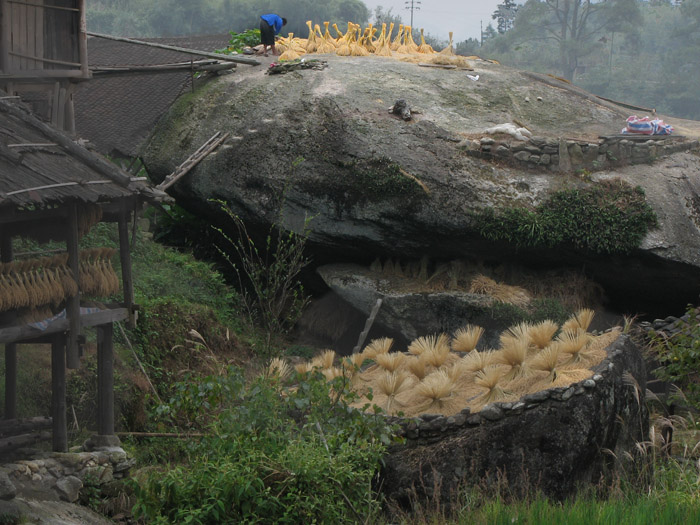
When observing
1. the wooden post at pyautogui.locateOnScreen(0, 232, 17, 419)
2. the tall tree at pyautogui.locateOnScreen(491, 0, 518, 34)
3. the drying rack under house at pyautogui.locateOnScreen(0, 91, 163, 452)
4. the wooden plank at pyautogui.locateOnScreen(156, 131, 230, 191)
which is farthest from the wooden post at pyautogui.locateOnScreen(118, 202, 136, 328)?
the tall tree at pyautogui.locateOnScreen(491, 0, 518, 34)

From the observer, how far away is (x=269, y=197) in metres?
17.7

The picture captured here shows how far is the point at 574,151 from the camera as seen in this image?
1730 cm

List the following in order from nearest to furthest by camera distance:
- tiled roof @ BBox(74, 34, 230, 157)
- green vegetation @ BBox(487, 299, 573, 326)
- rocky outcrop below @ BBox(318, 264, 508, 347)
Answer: green vegetation @ BBox(487, 299, 573, 326) → rocky outcrop below @ BBox(318, 264, 508, 347) → tiled roof @ BBox(74, 34, 230, 157)

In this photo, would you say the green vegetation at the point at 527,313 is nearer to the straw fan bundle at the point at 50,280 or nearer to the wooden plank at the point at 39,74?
the straw fan bundle at the point at 50,280

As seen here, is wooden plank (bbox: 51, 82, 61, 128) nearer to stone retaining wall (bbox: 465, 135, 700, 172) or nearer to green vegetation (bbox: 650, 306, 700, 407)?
stone retaining wall (bbox: 465, 135, 700, 172)

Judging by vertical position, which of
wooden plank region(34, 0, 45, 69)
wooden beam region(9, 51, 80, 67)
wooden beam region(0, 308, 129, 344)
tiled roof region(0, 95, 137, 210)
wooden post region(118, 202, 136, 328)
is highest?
wooden plank region(34, 0, 45, 69)

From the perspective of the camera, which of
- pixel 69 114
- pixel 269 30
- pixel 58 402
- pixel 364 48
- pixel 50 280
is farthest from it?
pixel 269 30

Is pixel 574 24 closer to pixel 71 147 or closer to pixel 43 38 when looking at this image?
pixel 43 38

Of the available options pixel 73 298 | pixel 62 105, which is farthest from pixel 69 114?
pixel 73 298

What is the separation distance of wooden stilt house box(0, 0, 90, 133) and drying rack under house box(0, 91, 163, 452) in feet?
5.10

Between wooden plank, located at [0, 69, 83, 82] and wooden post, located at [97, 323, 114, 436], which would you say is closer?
wooden post, located at [97, 323, 114, 436]

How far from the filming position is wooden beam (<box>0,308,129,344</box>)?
9.56 m

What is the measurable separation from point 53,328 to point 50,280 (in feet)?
1.92

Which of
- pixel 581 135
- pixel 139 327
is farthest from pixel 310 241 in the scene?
pixel 581 135
